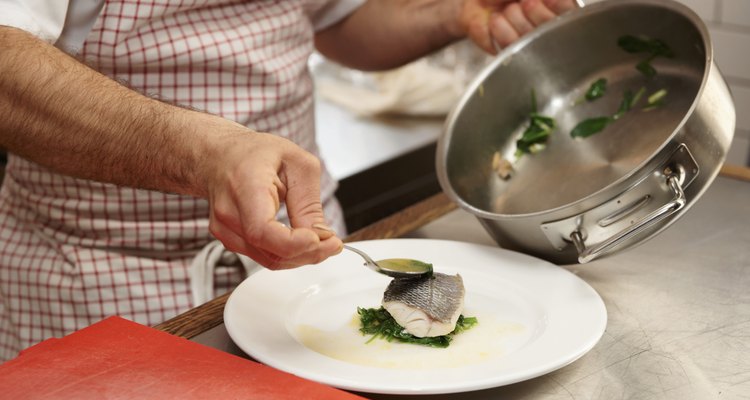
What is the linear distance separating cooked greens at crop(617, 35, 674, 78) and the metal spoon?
1.60 ft

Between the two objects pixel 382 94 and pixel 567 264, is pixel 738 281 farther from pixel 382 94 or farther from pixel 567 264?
pixel 382 94

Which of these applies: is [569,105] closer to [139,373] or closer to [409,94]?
[139,373]

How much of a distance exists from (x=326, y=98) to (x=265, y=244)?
172 cm

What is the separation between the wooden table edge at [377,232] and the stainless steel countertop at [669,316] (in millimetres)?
15

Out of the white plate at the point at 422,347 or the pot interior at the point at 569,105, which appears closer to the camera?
the white plate at the point at 422,347

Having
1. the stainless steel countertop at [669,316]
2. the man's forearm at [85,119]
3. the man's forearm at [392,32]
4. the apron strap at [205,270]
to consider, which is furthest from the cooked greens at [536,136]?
the man's forearm at [85,119]

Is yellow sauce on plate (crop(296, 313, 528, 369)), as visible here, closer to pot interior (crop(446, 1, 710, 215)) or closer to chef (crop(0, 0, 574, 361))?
chef (crop(0, 0, 574, 361))

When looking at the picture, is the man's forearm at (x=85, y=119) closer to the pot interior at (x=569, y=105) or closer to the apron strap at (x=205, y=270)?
the apron strap at (x=205, y=270)

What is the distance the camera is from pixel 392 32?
1.60 metres

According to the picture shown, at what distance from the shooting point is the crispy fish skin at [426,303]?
0.89m

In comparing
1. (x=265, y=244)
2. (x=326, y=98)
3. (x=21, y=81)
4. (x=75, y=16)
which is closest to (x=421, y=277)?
(x=265, y=244)

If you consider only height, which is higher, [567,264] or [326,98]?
[567,264]

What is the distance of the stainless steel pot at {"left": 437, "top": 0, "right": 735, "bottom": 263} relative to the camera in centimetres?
96

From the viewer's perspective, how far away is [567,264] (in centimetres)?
107
